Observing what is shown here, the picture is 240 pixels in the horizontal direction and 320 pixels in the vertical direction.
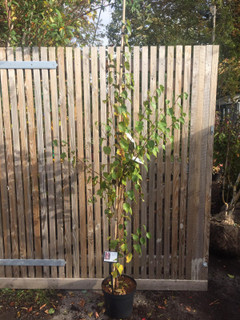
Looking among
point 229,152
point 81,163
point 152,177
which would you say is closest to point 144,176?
point 152,177

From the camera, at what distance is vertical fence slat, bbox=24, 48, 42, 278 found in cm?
277

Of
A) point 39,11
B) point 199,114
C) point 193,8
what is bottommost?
point 199,114

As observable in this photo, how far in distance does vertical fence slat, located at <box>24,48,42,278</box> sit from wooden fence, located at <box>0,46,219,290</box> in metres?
0.01

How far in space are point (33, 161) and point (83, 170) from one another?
0.52 meters

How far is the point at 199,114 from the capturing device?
9.14 ft

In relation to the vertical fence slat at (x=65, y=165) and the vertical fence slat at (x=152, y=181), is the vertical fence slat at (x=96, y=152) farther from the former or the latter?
the vertical fence slat at (x=152, y=181)

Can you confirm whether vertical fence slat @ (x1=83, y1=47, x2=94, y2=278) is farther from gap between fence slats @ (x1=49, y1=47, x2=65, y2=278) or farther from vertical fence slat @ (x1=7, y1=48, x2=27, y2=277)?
vertical fence slat @ (x1=7, y1=48, x2=27, y2=277)

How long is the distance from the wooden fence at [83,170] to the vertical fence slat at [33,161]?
0.01 metres

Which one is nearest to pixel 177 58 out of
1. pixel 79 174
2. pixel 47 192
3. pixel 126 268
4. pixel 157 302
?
pixel 79 174

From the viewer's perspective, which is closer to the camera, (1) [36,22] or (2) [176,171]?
(2) [176,171]

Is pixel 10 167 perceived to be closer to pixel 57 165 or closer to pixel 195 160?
pixel 57 165

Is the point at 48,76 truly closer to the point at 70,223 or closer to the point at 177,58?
the point at 177,58

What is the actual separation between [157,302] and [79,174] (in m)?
1.52

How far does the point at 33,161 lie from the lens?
2910 millimetres
